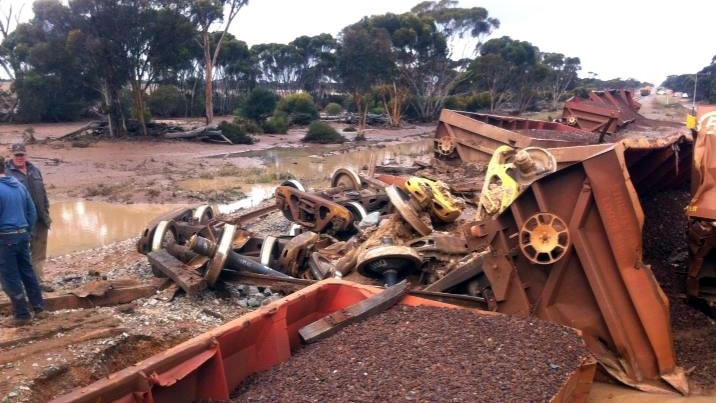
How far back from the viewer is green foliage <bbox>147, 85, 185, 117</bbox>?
39156 millimetres

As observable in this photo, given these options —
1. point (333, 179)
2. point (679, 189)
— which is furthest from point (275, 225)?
point (679, 189)

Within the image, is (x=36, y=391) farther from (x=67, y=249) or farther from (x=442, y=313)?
(x=67, y=249)

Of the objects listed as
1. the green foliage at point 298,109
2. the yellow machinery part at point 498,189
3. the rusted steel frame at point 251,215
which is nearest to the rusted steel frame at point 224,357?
the yellow machinery part at point 498,189

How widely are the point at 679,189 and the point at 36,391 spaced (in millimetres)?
6020

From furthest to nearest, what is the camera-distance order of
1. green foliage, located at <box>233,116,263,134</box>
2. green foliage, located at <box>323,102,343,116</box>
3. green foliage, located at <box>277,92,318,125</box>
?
green foliage, located at <box>323,102,343,116</box>, green foliage, located at <box>277,92,318,125</box>, green foliage, located at <box>233,116,263,134</box>

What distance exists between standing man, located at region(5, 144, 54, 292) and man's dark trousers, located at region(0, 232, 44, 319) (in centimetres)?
105

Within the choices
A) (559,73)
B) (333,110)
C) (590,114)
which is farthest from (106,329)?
(559,73)

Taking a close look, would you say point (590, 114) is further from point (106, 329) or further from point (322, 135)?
point (322, 135)

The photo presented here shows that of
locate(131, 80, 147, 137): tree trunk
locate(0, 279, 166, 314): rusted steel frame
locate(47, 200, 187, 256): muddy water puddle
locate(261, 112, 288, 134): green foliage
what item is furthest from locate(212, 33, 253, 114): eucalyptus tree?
locate(0, 279, 166, 314): rusted steel frame

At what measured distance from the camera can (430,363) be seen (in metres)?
3.19

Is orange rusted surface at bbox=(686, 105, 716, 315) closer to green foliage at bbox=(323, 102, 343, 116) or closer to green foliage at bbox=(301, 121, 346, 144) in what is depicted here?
green foliage at bbox=(301, 121, 346, 144)

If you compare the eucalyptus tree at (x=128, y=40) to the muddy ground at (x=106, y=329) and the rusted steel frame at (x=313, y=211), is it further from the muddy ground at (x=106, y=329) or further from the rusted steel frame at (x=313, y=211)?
the rusted steel frame at (x=313, y=211)

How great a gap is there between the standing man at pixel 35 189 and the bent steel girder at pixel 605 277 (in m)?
5.23

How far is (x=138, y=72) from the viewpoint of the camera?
97.3 feet
